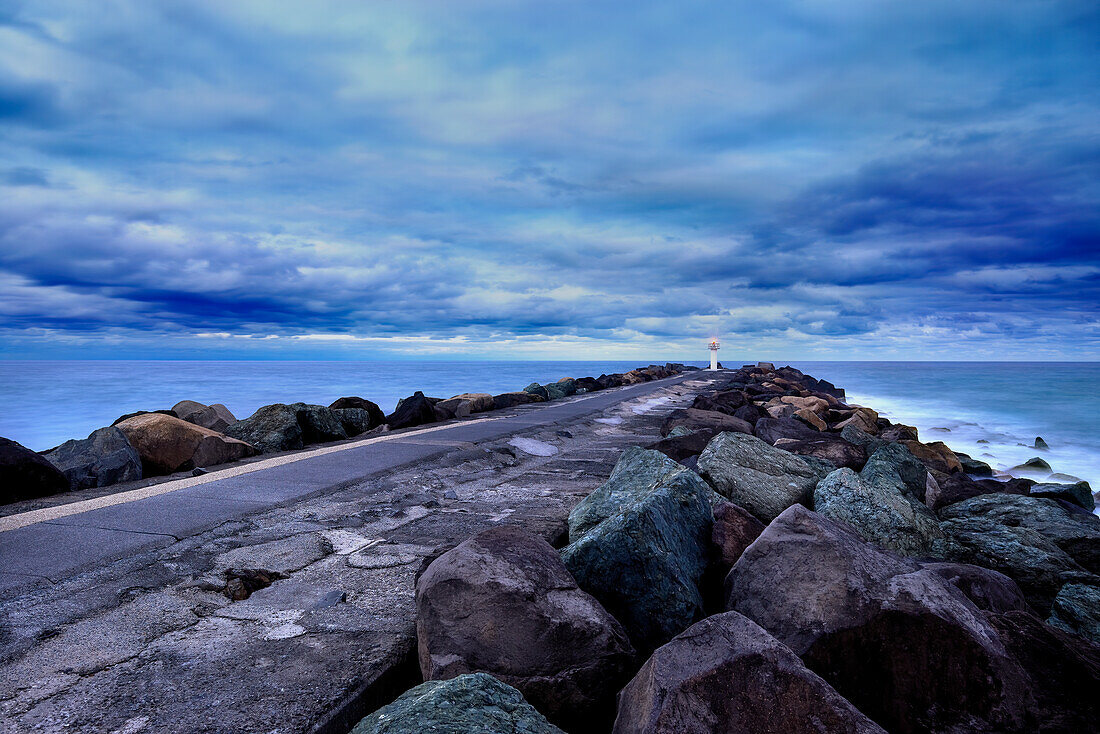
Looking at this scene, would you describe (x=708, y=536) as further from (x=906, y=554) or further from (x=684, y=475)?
(x=906, y=554)

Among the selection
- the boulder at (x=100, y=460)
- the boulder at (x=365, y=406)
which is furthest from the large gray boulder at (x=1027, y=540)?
the boulder at (x=365, y=406)

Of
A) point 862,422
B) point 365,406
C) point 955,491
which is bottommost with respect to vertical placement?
point 862,422

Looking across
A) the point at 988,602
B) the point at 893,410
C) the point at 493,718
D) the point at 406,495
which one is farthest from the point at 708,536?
the point at 893,410

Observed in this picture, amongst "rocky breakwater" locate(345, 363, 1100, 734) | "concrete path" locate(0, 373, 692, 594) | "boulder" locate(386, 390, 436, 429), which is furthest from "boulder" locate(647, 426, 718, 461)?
"boulder" locate(386, 390, 436, 429)

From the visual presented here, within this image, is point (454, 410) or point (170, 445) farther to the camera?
point (454, 410)

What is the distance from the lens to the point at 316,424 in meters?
6.41

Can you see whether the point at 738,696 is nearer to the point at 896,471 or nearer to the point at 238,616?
the point at 238,616

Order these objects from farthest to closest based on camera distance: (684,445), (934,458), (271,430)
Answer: (934,458) < (271,430) < (684,445)

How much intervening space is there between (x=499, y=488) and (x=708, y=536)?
5.98 feet

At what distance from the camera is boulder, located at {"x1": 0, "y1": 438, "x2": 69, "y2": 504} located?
358 centimetres

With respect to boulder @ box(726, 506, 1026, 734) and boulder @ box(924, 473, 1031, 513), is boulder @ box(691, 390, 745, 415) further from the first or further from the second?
boulder @ box(726, 506, 1026, 734)

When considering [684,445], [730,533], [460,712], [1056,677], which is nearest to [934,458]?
[684,445]

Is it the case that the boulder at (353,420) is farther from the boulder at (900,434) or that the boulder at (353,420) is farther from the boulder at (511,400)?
the boulder at (900,434)

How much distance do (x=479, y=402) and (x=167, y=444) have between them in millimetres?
5310
